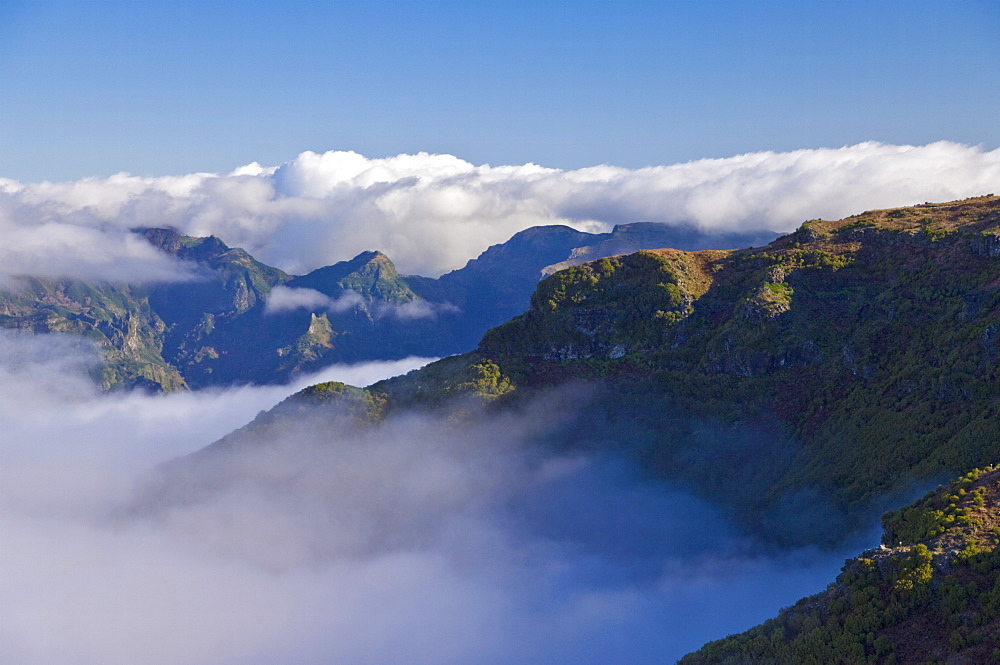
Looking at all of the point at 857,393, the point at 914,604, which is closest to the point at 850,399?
the point at 857,393

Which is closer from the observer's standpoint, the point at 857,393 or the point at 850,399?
the point at 857,393

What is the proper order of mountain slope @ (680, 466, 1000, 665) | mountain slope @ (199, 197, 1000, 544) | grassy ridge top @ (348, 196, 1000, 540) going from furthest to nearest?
mountain slope @ (199, 197, 1000, 544), grassy ridge top @ (348, 196, 1000, 540), mountain slope @ (680, 466, 1000, 665)

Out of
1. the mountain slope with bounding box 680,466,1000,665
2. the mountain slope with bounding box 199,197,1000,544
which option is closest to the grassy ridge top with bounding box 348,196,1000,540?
the mountain slope with bounding box 199,197,1000,544

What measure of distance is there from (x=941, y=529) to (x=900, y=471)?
189 feet

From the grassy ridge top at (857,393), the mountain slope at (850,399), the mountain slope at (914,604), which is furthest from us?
the mountain slope at (850,399)

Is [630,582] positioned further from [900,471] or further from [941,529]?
[941,529]

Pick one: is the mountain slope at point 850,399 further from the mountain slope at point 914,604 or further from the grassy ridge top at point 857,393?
the mountain slope at point 914,604

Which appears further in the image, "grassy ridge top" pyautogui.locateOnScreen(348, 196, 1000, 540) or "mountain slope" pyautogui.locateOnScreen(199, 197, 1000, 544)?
"mountain slope" pyautogui.locateOnScreen(199, 197, 1000, 544)

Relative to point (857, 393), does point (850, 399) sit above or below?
below

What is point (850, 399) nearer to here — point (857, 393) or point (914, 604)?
point (857, 393)

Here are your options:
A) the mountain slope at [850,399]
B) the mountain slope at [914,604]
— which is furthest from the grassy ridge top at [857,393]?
the mountain slope at [914,604]

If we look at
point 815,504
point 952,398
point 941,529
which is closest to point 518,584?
point 815,504

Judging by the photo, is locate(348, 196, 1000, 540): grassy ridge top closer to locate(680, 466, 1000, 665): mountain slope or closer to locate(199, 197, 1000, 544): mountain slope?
locate(199, 197, 1000, 544): mountain slope

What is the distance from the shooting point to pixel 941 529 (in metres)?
84.1
